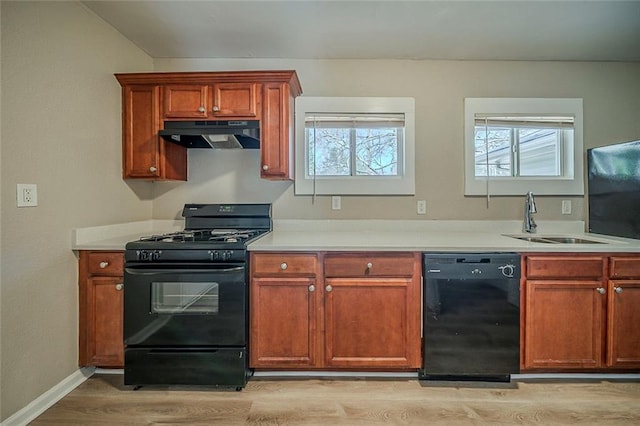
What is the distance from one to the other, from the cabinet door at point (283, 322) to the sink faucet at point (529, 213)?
1889 mm

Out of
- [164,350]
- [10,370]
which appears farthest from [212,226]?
[10,370]

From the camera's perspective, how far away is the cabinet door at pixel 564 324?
2.05 meters

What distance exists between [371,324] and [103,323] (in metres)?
1.70

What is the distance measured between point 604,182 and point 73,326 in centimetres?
391

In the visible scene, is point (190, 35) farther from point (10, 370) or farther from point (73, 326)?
point (10, 370)

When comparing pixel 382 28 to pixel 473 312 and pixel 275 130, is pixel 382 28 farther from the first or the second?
pixel 473 312

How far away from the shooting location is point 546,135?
9.30 feet

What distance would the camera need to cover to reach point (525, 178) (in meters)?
2.79

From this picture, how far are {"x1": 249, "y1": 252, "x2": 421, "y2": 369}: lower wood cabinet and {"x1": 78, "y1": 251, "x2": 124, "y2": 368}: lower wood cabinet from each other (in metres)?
0.87

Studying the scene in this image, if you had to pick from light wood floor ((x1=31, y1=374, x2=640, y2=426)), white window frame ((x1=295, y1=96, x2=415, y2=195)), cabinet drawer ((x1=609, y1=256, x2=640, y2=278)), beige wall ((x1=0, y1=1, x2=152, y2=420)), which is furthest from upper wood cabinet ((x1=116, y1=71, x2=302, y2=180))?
cabinet drawer ((x1=609, y1=256, x2=640, y2=278))

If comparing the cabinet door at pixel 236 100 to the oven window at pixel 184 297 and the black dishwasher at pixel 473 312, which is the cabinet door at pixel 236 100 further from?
the black dishwasher at pixel 473 312

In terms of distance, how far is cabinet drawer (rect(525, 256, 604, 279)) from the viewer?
6.73 ft

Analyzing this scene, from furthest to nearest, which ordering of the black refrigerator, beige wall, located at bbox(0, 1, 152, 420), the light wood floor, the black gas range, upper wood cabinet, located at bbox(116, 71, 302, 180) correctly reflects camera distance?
upper wood cabinet, located at bbox(116, 71, 302, 180) → the black refrigerator → the black gas range → the light wood floor → beige wall, located at bbox(0, 1, 152, 420)

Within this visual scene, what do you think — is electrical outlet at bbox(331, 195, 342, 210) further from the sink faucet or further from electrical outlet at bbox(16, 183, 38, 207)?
electrical outlet at bbox(16, 183, 38, 207)
